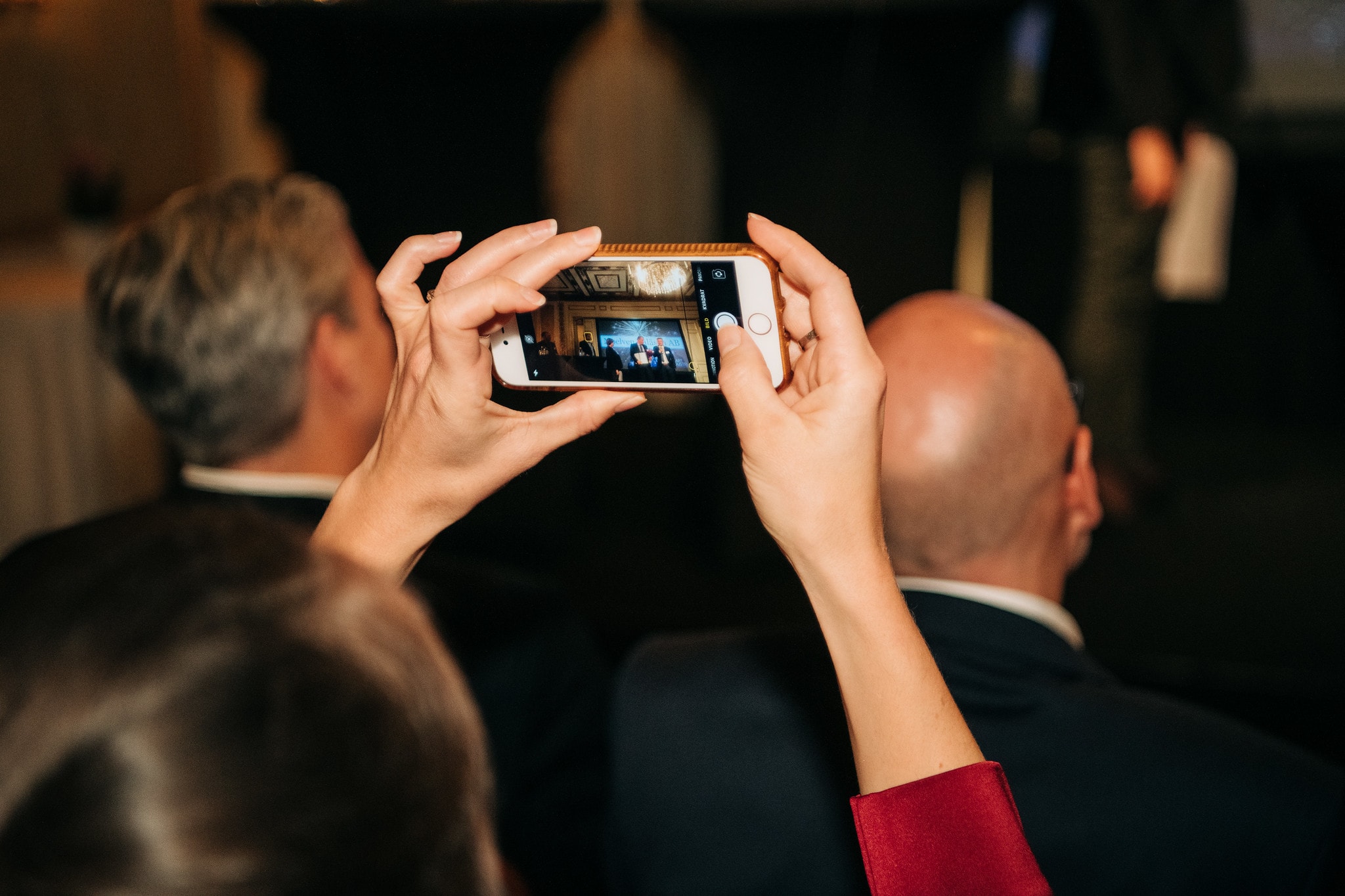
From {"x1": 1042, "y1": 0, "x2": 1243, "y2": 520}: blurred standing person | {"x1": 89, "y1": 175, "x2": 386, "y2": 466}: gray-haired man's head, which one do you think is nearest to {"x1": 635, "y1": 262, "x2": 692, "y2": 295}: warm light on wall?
{"x1": 89, "y1": 175, "x2": 386, "y2": 466}: gray-haired man's head

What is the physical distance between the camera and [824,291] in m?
0.58

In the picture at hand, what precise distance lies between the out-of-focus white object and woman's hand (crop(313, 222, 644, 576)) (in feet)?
6.79

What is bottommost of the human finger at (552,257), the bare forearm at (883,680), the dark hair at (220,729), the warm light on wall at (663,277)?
the bare forearm at (883,680)

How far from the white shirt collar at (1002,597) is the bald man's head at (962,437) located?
0.03m

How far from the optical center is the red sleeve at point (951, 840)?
0.53m

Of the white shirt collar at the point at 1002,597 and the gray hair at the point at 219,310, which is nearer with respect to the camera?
the white shirt collar at the point at 1002,597

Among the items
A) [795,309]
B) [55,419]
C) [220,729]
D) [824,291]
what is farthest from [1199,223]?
[55,419]

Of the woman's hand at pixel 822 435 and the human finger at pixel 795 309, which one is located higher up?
the human finger at pixel 795 309

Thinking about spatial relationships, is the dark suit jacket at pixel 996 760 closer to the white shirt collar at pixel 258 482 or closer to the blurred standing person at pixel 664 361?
the blurred standing person at pixel 664 361

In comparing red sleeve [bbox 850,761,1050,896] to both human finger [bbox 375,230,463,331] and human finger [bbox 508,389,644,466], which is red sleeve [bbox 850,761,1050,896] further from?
human finger [bbox 375,230,463,331]

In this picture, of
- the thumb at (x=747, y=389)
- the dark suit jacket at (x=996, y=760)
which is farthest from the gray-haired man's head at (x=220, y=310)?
the thumb at (x=747, y=389)

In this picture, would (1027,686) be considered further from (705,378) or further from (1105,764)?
(705,378)

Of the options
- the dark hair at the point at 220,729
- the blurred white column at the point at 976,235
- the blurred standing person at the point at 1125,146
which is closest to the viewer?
the dark hair at the point at 220,729

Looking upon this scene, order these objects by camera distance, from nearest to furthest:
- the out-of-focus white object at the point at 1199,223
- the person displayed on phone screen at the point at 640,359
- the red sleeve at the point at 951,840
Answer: the red sleeve at the point at 951,840, the person displayed on phone screen at the point at 640,359, the out-of-focus white object at the point at 1199,223
